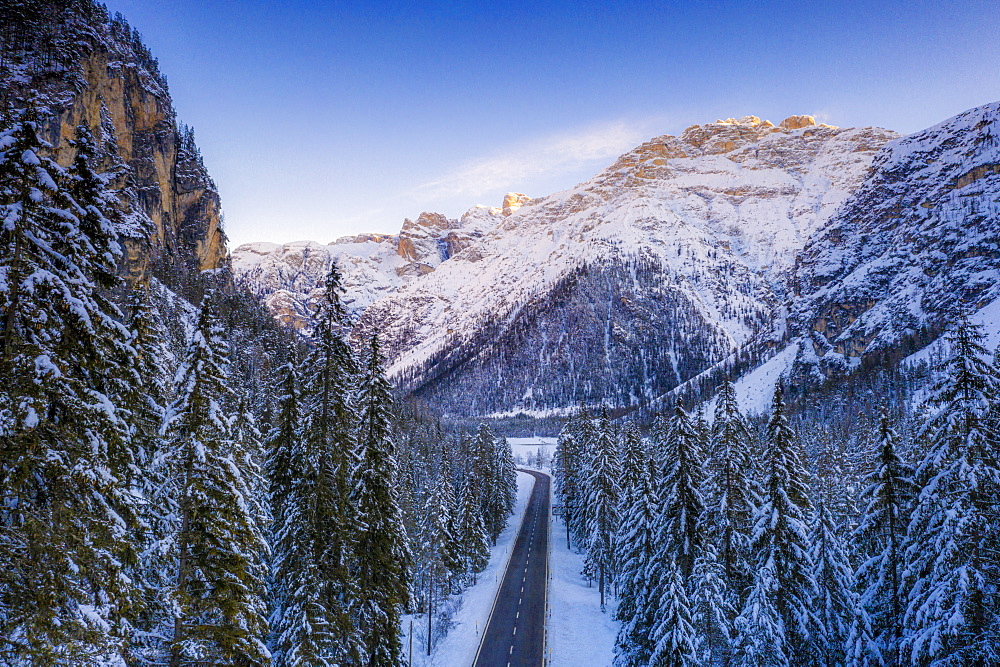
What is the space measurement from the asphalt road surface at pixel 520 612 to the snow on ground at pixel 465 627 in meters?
0.76

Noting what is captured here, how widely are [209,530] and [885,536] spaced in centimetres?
2227

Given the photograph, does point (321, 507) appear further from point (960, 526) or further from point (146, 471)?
point (960, 526)

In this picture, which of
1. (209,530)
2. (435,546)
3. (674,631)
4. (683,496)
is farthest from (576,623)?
(209,530)

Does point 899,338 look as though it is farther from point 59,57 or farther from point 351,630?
point 59,57

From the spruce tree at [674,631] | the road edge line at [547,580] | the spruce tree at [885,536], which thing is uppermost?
the spruce tree at [885,536]

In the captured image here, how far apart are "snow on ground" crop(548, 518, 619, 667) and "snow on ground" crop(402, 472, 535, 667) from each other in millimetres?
5748

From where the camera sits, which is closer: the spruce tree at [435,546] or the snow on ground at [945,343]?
the spruce tree at [435,546]

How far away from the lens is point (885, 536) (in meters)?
18.7

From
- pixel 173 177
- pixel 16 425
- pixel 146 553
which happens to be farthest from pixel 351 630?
pixel 173 177

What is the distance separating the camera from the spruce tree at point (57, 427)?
7047 mm

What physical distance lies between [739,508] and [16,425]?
24.4 meters

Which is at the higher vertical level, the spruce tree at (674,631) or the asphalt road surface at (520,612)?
the spruce tree at (674,631)

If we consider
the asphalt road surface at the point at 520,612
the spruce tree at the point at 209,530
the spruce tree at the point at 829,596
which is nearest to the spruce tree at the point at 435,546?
the asphalt road surface at the point at 520,612

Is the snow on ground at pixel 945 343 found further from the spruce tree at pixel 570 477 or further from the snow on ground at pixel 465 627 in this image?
the snow on ground at pixel 465 627
